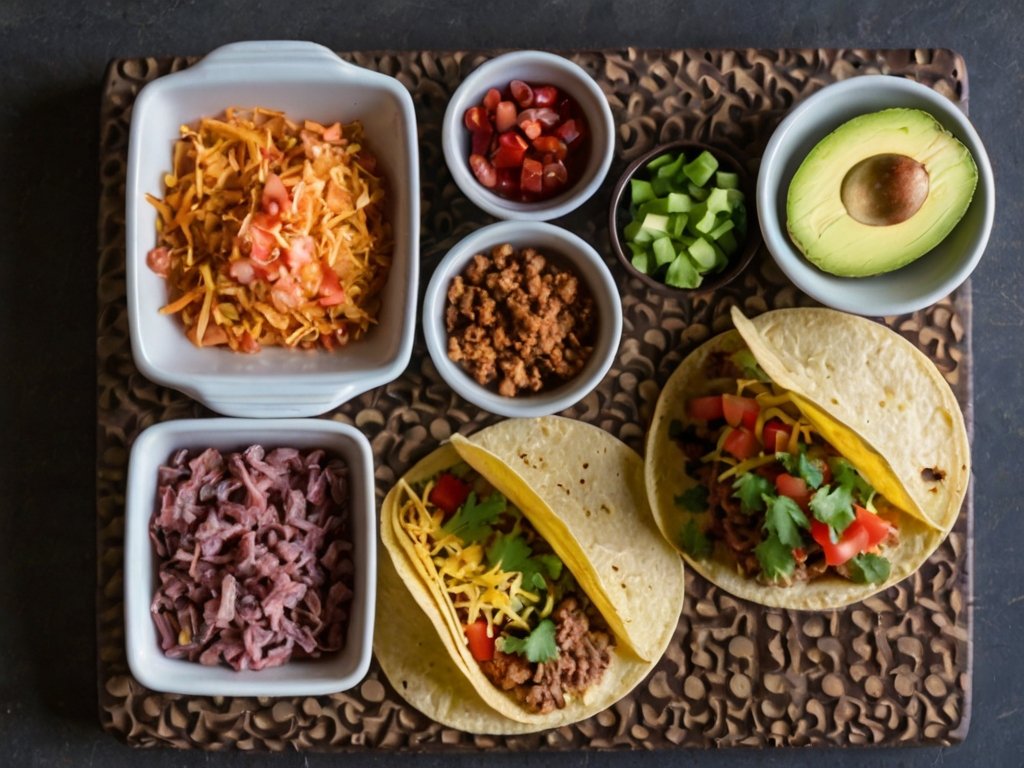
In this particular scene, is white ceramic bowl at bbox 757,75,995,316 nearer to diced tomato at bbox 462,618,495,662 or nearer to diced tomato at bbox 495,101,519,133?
diced tomato at bbox 495,101,519,133

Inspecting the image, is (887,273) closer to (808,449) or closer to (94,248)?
(808,449)

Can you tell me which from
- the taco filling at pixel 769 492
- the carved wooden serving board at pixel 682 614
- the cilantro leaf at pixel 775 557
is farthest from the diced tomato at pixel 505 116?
the cilantro leaf at pixel 775 557

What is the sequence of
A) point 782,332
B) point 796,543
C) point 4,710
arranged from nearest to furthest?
point 796,543
point 782,332
point 4,710

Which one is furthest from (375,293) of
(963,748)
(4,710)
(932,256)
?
(963,748)

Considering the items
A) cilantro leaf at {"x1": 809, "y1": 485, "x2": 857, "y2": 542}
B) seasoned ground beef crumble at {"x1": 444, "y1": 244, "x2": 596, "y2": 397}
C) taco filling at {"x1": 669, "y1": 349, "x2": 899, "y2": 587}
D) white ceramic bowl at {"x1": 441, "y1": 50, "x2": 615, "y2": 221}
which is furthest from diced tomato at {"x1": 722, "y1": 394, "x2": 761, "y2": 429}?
white ceramic bowl at {"x1": 441, "y1": 50, "x2": 615, "y2": 221}

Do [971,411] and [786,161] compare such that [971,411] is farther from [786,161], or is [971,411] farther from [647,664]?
[647,664]

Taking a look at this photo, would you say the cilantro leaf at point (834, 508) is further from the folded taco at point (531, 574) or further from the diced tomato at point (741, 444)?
the folded taco at point (531, 574)

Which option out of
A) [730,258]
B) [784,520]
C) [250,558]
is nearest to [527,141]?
[730,258]
